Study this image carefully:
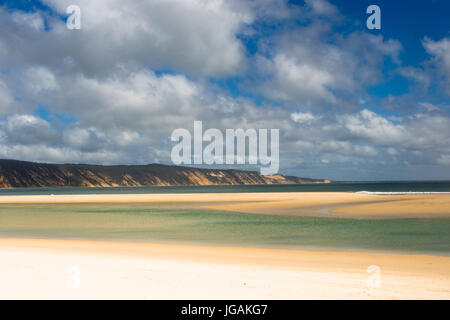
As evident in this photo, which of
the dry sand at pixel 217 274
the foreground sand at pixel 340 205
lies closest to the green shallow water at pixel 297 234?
the dry sand at pixel 217 274

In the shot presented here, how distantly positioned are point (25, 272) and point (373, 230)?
1935 centimetres

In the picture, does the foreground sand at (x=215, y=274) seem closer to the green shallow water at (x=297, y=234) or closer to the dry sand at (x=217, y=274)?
the dry sand at (x=217, y=274)

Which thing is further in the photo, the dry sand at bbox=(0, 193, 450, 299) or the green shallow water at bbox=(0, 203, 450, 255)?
the green shallow water at bbox=(0, 203, 450, 255)

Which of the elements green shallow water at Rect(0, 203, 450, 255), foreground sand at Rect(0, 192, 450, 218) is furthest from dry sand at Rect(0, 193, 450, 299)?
foreground sand at Rect(0, 192, 450, 218)

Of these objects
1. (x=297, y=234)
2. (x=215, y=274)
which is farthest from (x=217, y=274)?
(x=297, y=234)

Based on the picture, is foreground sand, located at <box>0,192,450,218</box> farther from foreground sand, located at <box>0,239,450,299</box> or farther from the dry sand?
foreground sand, located at <box>0,239,450,299</box>

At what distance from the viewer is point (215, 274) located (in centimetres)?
1155

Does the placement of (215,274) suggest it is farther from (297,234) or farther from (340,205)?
(340,205)

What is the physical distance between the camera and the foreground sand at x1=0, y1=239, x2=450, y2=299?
9.26m

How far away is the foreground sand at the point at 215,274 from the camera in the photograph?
9258 mm

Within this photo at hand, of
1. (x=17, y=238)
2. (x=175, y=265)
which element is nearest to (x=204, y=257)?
(x=175, y=265)
